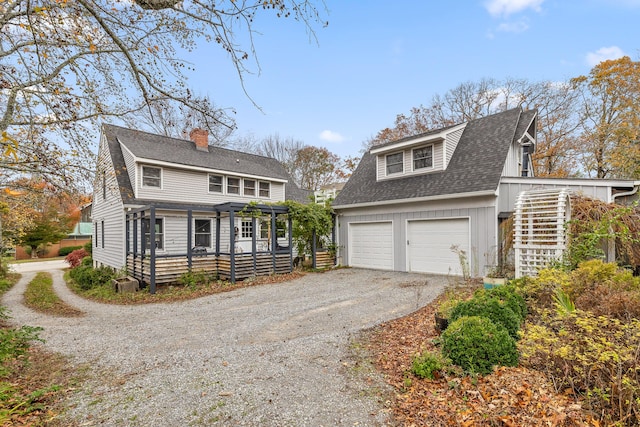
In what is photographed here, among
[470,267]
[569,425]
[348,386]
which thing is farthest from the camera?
[470,267]

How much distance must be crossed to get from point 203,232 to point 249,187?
138 inches

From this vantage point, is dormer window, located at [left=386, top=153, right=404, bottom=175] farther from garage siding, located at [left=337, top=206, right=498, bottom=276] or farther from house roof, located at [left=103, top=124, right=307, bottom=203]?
house roof, located at [left=103, top=124, right=307, bottom=203]

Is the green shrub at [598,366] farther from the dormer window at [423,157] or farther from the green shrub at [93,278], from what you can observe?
the green shrub at [93,278]

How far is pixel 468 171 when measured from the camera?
33.3ft

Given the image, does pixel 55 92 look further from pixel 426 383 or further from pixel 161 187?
pixel 161 187

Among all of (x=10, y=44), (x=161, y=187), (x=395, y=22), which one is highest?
(x=395, y=22)

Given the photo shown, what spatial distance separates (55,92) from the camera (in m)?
4.41

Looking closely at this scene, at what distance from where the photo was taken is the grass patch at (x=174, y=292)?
8.58m

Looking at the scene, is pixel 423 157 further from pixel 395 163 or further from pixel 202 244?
pixel 202 244

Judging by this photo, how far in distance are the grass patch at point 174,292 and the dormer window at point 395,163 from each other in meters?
5.68

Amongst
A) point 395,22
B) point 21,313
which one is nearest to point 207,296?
point 21,313

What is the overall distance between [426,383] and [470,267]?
23.6 ft

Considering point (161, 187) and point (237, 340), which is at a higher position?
point (161, 187)

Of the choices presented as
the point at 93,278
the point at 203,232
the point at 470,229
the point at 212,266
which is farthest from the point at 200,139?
the point at 470,229
